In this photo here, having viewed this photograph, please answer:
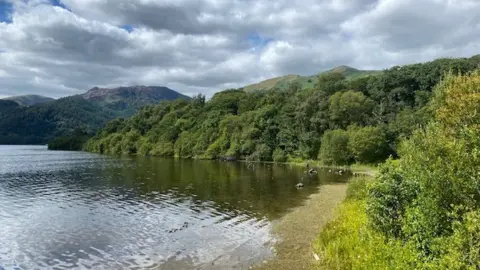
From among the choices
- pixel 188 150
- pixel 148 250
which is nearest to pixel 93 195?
pixel 148 250

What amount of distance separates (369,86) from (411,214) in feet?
463

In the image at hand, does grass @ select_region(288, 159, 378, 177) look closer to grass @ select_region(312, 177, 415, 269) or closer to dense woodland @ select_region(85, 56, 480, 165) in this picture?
dense woodland @ select_region(85, 56, 480, 165)

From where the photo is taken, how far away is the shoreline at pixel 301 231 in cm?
2545

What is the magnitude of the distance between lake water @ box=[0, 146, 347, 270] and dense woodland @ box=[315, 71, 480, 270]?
7634 mm

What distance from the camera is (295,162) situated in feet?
412

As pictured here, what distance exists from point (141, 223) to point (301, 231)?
17.0 m

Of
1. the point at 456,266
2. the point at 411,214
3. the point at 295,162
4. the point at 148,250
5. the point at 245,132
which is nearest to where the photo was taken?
the point at 456,266

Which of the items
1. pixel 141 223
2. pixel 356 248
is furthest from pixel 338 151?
pixel 356 248

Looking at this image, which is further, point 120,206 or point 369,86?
point 369,86

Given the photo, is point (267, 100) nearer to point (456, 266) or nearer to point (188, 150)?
point (188, 150)

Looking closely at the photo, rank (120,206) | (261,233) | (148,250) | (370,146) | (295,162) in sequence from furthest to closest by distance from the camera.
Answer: (295,162) < (370,146) < (120,206) < (261,233) < (148,250)

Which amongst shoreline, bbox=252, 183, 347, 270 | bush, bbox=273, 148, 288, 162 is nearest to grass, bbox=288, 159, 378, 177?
bush, bbox=273, 148, 288, 162

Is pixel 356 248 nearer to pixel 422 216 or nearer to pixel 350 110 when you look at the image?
pixel 422 216

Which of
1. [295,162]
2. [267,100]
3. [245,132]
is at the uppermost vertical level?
[267,100]
